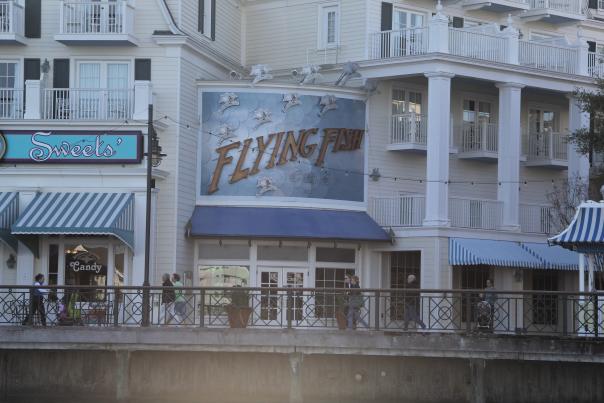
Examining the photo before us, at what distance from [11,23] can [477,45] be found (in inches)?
670

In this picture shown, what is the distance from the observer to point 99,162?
1860 inches

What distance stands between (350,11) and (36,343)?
21339 millimetres

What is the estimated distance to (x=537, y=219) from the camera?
53656 millimetres

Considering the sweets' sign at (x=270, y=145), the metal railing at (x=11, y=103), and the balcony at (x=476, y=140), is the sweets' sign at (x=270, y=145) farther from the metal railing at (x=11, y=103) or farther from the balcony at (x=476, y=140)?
the metal railing at (x=11, y=103)

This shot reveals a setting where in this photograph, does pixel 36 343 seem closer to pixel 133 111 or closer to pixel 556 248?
pixel 133 111

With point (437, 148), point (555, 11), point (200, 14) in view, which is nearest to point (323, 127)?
point (437, 148)

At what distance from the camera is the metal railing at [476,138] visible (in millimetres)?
54562

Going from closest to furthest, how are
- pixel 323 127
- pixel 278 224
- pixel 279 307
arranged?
pixel 279 307
pixel 278 224
pixel 323 127

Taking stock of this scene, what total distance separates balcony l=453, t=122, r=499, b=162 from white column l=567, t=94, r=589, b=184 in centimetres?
294

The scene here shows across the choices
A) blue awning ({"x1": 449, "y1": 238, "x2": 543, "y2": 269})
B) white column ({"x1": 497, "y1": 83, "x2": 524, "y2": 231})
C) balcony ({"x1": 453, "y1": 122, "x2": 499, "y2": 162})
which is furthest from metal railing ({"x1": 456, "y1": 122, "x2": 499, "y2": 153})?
blue awning ({"x1": 449, "y1": 238, "x2": 543, "y2": 269})

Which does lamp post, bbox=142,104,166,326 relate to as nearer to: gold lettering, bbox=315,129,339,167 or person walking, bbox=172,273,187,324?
person walking, bbox=172,273,187,324

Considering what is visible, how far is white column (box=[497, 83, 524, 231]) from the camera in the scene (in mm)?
52500

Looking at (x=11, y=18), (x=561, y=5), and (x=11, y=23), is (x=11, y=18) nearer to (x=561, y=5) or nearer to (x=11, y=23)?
(x=11, y=23)

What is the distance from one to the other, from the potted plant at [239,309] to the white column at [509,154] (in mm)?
15872
